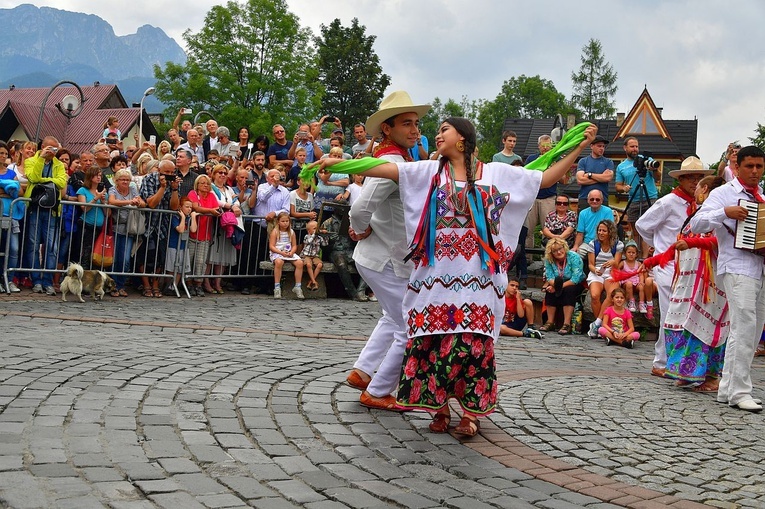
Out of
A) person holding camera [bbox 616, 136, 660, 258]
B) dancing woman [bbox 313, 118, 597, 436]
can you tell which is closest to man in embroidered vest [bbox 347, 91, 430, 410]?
dancing woman [bbox 313, 118, 597, 436]

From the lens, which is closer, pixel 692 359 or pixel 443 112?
pixel 692 359

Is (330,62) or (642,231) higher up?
(330,62)

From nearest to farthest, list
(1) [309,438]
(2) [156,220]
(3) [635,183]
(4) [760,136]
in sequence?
(1) [309,438], (2) [156,220], (3) [635,183], (4) [760,136]

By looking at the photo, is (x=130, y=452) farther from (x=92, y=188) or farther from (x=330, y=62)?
(x=330, y=62)

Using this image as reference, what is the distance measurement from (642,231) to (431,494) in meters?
5.91

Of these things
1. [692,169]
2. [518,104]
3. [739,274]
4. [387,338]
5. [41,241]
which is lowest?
[387,338]

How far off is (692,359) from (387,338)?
346 centimetres

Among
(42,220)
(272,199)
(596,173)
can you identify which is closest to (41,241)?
(42,220)

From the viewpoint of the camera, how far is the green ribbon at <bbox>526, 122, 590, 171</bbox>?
6.43 m

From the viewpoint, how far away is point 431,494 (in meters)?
4.70

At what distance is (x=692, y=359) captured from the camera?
29.0 feet

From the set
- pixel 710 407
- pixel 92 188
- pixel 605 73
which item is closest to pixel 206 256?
pixel 92 188

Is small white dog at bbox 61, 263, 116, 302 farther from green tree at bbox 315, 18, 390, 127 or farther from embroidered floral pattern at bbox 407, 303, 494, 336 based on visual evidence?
green tree at bbox 315, 18, 390, 127

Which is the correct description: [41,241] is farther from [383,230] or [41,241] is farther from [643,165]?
[643,165]
